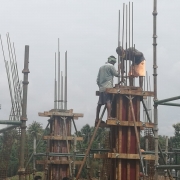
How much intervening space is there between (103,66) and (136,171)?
3.18m

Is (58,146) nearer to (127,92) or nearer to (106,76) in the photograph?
(106,76)

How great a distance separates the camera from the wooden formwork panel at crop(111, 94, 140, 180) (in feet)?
35.5


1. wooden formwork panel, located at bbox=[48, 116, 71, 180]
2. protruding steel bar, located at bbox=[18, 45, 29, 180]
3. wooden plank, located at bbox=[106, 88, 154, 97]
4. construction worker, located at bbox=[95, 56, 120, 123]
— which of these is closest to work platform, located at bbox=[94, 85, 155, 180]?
wooden plank, located at bbox=[106, 88, 154, 97]

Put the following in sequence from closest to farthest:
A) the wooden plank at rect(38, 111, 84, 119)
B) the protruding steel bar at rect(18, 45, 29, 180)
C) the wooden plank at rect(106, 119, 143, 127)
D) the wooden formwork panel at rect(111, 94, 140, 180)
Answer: the protruding steel bar at rect(18, 45, 29, 180) < the wooden plank at rect(106, 119, 143, 127) < the wooden formwork panel at rect(111, 94, 140, 180) < the wooden plank at rect(38, 111, 84, 119)

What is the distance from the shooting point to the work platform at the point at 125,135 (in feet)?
35.3

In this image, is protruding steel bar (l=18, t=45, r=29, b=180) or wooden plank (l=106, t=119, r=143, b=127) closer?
protruding steel bar (l=18, t=45, r=29, b=180)

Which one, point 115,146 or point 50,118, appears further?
point 50,118

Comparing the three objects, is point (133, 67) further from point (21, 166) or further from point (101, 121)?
point (21, 166)

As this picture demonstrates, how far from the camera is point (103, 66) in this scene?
11.6 meters

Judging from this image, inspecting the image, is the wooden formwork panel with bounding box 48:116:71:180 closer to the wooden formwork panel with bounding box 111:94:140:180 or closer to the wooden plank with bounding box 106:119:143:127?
the wooden formwork panel with bounding box 111:94:140:180

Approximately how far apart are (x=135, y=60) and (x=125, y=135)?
2.32 meters

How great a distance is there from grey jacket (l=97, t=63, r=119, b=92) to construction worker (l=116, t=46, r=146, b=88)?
49 centimetres


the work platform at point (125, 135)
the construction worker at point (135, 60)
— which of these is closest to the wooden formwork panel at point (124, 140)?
the work platform at point (125, 135)

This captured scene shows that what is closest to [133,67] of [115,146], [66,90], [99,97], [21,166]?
[99,97]
